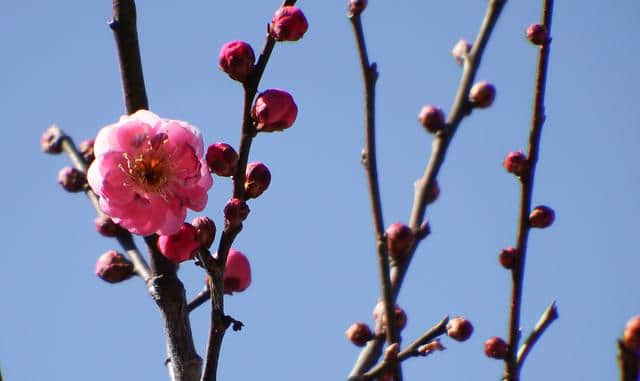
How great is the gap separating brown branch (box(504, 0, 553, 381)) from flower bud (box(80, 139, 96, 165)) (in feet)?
3.90

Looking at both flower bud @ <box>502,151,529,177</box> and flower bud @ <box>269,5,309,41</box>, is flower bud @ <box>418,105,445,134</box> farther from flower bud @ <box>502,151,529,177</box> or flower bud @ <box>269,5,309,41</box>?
flower bud @ <box>269,5,309,41</box>

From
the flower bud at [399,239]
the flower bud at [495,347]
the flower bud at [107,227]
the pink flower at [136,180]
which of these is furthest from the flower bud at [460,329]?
the flower bud at [107,227]

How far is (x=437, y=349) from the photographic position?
1.64m

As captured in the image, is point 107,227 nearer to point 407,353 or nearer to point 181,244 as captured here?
point 181,244

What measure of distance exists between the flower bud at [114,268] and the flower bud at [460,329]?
2.63ft

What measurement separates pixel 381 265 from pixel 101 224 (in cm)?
110

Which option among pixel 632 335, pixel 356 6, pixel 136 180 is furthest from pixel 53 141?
pixel 632 335

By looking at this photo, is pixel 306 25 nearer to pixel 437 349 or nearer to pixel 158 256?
pixel 158 256

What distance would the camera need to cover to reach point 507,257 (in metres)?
→ 1.68

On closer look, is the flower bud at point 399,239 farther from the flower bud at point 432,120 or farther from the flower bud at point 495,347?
the flower bud at point 495,347

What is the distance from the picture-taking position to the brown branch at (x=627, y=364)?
0.99m

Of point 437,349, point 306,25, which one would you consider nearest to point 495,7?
point 306,25

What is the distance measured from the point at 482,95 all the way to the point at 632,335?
0.64m

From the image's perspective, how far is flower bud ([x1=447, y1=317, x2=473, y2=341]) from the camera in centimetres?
172
